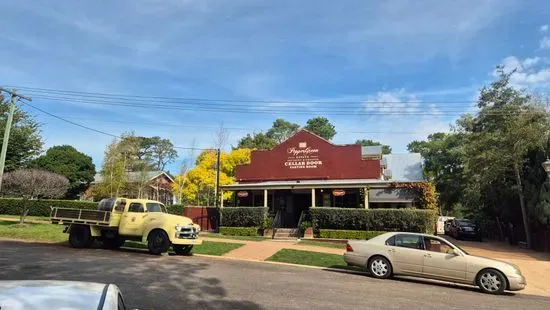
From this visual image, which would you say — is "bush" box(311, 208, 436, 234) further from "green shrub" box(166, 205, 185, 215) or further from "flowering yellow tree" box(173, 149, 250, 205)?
"flowering yellow tree" box(173, 149, 250, 205)

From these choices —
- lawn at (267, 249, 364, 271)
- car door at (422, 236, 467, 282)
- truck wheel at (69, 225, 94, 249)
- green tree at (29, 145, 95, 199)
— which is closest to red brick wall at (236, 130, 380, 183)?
lawn at (267, 249, 364, 271)

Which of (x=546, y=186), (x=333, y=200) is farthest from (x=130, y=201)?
(x=546, y=186)

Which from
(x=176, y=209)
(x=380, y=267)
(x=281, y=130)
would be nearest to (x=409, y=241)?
(x=380, y=267)

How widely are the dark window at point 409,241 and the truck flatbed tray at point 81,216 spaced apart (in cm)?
1039

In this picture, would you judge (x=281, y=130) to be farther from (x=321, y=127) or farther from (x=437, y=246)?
(x=437, y=246)

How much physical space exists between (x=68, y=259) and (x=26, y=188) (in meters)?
12.5

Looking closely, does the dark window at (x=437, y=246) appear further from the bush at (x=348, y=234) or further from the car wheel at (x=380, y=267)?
the bush at (x=348, y=234)

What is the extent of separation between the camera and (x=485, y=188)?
3131 centimetres

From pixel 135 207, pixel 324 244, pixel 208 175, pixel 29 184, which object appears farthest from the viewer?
pixel 208 175

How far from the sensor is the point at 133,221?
16609mm

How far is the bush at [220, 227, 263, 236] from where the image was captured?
27.2m

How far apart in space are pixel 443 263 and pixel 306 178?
1923 cm

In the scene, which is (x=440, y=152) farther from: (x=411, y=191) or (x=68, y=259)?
(x=68, y=259)

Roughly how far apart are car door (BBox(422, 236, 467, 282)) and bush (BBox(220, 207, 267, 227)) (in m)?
15.6
